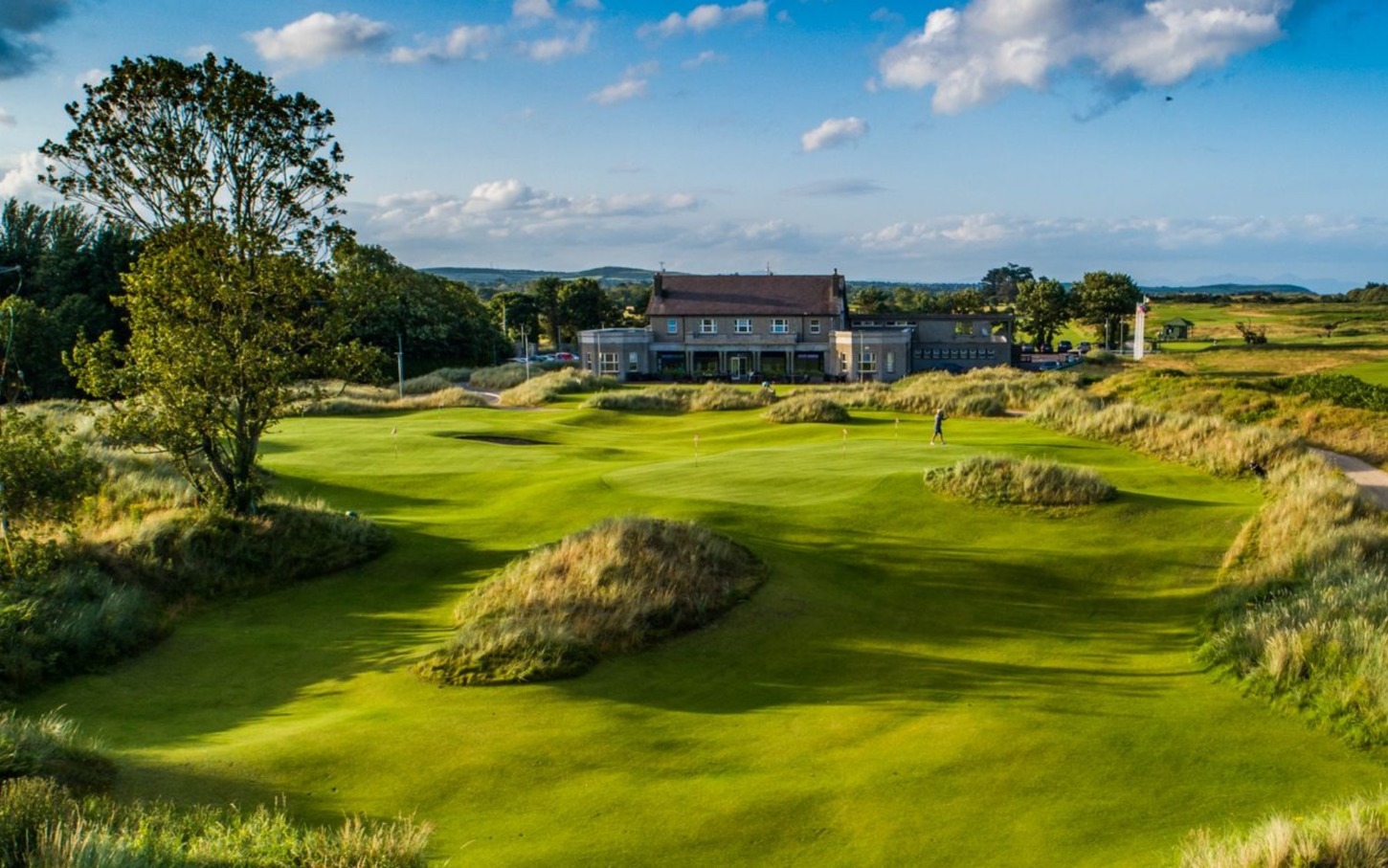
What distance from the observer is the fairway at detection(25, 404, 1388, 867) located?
905cm

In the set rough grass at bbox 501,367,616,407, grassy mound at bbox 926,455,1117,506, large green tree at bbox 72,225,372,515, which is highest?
large green tree at bbox 72,225,372,515

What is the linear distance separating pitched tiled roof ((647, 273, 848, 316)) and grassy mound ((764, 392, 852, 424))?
131 ft

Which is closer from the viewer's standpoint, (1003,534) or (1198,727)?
(1198,727)

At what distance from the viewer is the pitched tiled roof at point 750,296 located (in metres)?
88.2

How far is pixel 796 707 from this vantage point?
12234 mm

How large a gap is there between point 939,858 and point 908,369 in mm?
78858

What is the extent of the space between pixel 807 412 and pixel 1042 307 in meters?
72.2

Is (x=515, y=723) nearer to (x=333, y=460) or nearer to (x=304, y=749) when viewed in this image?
(x=304, y=749)

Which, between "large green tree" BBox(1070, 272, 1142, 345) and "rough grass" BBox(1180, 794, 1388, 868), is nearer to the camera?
"rough grass" BBox(1180, 794, 1388, 868)

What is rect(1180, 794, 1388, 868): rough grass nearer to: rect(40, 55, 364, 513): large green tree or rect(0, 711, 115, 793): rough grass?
rect(0, 711, 115, 793): rough grass

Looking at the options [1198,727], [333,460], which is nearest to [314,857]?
[1198,727]

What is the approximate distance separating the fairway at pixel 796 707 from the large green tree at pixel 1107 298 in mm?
97626

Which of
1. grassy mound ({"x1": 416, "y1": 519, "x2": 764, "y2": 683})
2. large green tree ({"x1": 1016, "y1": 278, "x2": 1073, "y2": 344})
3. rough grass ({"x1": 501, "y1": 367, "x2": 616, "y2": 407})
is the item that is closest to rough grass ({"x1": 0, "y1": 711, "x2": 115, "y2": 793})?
grassy mound ({"x1": 416, "y1": 519, "x2": 764, "y2": 683})

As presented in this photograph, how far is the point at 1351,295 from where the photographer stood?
18188cm
